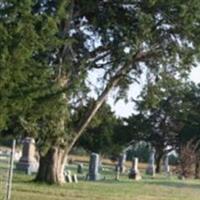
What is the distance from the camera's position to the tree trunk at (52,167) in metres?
36.3

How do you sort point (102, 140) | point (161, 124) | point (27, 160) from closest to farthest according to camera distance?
point (27, 160) → point (102, 140) → point (161, 124)

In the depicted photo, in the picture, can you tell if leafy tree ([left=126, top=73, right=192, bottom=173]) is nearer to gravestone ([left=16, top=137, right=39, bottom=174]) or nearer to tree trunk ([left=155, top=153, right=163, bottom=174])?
tree trunk ([left=155, top=153, right=163, bottom=174])

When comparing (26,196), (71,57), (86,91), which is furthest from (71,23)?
(26,196)

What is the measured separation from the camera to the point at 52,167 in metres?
36.8

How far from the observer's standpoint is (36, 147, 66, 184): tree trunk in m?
36.3

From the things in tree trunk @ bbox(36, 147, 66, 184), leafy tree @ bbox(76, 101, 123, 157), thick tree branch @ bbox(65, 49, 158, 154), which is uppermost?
leafy tree @ bbox(76, 101, 123, 157)

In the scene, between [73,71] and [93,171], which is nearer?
[73,71]

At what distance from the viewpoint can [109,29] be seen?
36062 millimetres

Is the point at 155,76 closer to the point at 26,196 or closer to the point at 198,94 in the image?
Answer: the point at 26,196

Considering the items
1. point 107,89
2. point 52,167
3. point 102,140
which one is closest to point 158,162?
point 102,140

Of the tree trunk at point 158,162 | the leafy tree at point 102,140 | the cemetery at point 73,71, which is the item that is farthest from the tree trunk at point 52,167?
the tree trunk at point 158,162

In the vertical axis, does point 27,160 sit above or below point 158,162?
below

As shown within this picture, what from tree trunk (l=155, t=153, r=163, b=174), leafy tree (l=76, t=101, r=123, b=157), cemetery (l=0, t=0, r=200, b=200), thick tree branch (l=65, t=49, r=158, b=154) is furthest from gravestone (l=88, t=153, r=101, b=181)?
tree trunk (l=155, t=153, r=163, b=174)

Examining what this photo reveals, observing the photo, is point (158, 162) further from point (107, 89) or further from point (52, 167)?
point (52, 167)
